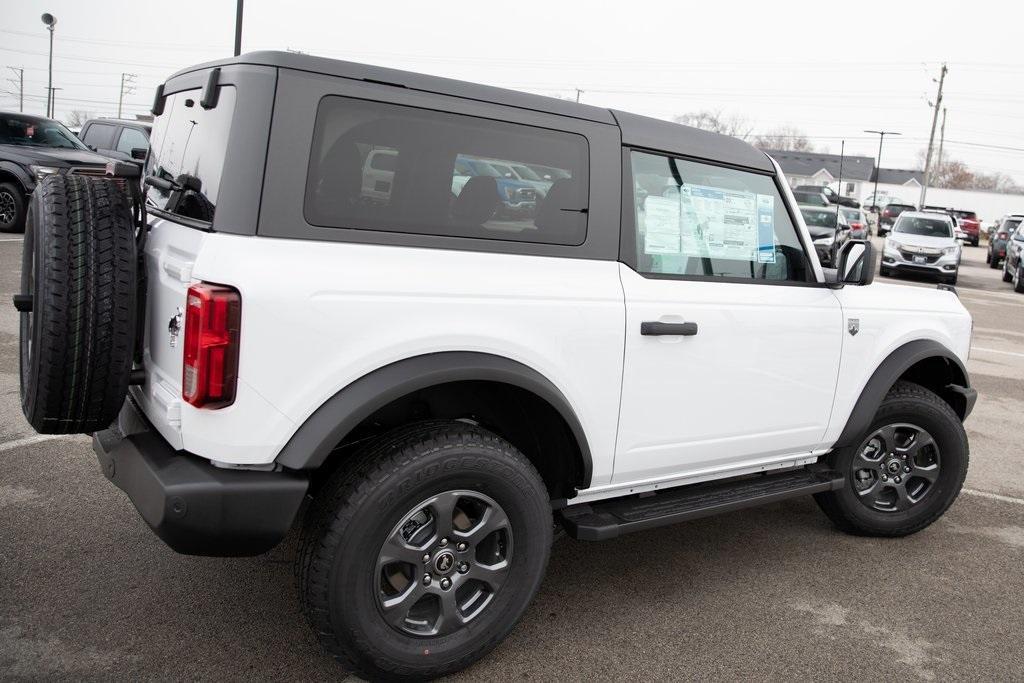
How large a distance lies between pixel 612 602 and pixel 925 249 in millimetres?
19480

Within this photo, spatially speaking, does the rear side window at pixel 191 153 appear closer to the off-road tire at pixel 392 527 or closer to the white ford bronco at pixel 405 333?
the white ford bronco at pixel 405 333

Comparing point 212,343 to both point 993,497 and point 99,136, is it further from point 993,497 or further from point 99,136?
point 99,136

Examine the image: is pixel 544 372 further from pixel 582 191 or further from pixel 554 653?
pixel 554 653

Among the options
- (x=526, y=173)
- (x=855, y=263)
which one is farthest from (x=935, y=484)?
(x=526, y=173)

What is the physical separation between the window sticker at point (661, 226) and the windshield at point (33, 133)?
12528 mm

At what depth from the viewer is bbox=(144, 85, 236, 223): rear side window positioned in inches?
100

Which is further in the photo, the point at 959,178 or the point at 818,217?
the point at 959,178

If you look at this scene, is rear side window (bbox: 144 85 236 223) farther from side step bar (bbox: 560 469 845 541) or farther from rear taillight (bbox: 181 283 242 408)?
side step bar (bbox: 560 469 845 541)

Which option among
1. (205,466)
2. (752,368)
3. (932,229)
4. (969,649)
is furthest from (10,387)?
(932,229)

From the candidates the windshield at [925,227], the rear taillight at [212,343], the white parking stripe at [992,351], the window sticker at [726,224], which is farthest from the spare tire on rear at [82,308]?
the windshield at [925,227]

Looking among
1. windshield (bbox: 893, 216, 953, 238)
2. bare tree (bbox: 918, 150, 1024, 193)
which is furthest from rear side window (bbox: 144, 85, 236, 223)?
bare tree (bbox: 918, 150, 1024, 193)

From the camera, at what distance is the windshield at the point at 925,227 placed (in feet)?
70.0

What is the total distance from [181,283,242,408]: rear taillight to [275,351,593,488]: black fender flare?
0.24 metres

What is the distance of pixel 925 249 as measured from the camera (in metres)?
20.3
